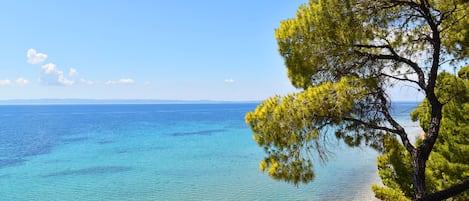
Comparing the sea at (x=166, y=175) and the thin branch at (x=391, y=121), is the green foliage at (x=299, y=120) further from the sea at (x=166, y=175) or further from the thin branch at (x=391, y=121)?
the sea at (x=166, y=175)

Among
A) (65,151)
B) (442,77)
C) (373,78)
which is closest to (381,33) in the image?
(373,78)

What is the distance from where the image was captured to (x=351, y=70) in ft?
21.3

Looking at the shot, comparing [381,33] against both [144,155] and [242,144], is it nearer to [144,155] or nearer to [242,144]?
[144,155]

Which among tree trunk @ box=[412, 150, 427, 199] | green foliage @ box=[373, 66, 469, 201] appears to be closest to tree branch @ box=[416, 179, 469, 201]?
tree trunk @ box=[412, 150, 427, 199]

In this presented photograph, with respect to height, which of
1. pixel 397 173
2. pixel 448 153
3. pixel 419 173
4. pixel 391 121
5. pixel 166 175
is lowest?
pixel 166 175

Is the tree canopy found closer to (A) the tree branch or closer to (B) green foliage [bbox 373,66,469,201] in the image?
(A) the tree branch

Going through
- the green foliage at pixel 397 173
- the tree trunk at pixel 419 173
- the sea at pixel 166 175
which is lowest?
the sea at pixel 166 175

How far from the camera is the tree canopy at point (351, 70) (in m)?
5.55

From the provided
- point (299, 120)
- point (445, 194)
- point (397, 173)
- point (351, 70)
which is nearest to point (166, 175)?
point (397, 173)

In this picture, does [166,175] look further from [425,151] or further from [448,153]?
[425,151]

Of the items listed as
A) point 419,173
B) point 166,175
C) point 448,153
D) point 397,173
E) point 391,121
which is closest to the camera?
point 419,173

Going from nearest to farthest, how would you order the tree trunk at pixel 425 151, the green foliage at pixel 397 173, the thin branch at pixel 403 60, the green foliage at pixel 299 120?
the green foliage at pixel 299 120, the tree trunk at pixel 425 151, the thin branch at pixel 403 60, the green foliage at pixel 397 173

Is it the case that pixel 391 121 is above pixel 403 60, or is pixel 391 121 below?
below

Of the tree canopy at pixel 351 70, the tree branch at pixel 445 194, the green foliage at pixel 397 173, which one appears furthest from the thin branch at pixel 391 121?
the green foliage at pixel 397 173
